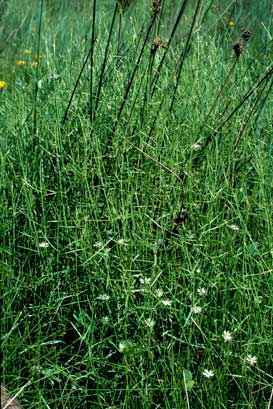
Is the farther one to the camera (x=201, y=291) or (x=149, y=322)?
(x=201, y=291)

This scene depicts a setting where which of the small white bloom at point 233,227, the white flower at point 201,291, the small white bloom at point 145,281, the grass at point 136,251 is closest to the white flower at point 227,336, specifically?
the grass at point 136,251

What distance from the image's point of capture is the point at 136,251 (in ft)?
7.78

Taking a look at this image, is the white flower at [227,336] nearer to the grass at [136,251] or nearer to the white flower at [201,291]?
the grass at [136,251]

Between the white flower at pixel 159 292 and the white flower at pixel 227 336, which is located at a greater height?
the white flower at pixel 227 336

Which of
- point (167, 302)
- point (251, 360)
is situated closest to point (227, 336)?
point (251, 360)

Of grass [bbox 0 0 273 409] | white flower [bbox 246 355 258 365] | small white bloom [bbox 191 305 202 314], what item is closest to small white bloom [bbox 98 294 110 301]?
grass [bbox 0 0 273 409]

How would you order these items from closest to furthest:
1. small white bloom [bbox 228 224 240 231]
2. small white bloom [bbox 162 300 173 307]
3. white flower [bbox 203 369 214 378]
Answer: white flower [bbox 203 369 214 378] → small white bloom [bbox 162 300 173 307] → small white bloom [bbox 228 224 240 231]

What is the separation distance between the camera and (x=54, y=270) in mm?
2408

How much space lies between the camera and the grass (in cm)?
212

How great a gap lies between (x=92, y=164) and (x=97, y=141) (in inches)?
3.1

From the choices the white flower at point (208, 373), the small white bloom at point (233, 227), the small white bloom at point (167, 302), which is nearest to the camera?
the white flower at point (208, 373)

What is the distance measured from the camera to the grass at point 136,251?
2.12 m

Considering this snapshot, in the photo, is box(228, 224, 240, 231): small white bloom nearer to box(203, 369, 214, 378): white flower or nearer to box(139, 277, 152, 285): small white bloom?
box(139, 277, 152, 285): small white bloom

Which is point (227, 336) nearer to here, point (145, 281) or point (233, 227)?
point (145, 281)
